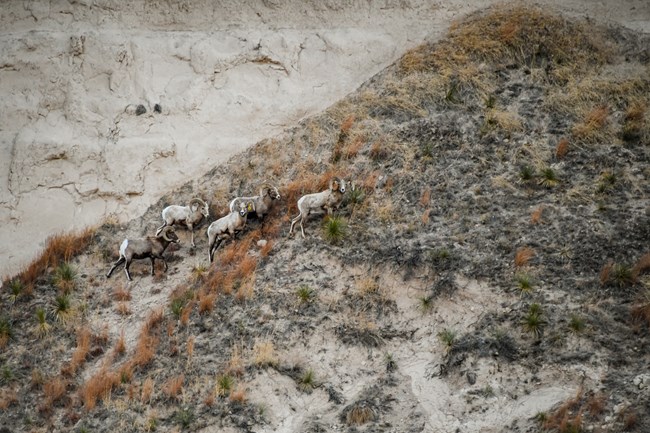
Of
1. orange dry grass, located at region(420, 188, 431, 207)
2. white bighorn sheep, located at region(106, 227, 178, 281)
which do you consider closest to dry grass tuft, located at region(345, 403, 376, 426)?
orange dry grass, located at region(420, 188, 431, 207)

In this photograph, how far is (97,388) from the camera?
1587cm

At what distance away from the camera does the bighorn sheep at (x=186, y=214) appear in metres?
18.6

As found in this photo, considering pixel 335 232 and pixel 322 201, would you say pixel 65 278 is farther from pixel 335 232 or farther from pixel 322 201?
pixel 335 232

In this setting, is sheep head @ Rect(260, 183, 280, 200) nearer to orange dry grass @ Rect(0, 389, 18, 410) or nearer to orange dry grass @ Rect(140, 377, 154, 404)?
orange dry grass @ Rect(140, 377, 154, 404)

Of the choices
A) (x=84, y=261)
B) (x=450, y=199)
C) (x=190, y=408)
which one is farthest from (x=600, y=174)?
(x=84, y=261)

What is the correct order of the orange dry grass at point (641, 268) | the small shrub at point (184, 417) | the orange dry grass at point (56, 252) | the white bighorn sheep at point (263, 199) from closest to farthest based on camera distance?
the small shrub at point (184, 417) < the orange dry grass at point (641, 268) < the orange dry grass at point (56, 252) < the white bighorn sheep at point (263, 199)

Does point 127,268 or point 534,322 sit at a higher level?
point 534,322

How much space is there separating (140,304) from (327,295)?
12.5 ft

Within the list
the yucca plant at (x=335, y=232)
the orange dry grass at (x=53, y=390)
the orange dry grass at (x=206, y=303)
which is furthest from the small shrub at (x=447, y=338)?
the orange dry grass at (x=53, y=390)

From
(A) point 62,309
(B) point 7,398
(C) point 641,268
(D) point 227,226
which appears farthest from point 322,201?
(B) point 7,398

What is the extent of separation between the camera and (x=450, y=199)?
1844 centimetres

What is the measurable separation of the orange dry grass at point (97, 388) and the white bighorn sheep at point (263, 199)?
4.33 meters

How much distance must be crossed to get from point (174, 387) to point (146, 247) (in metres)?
3.45

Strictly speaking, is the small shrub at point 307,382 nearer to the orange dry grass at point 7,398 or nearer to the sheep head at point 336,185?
the sheep head at point 336,185
